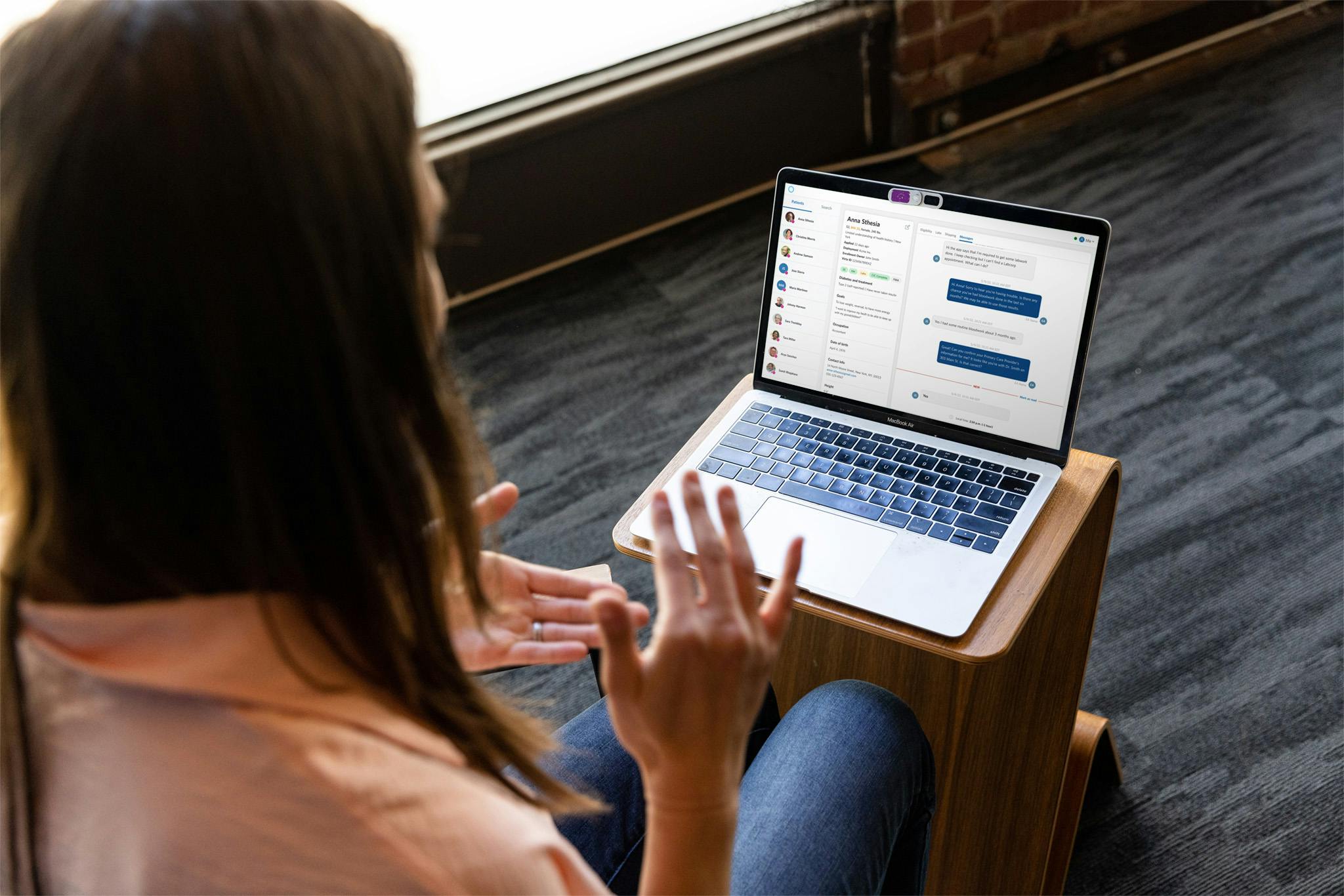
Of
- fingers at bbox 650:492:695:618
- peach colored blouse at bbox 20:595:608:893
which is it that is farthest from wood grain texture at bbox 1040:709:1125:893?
peach colored blouse at bbox 20:595:608:893

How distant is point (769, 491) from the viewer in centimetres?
109

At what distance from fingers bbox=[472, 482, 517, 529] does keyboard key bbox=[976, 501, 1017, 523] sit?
17.1 inches

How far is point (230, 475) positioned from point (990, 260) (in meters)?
0.76

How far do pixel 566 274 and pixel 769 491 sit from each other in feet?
5.24

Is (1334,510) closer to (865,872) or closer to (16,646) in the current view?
(865,872)

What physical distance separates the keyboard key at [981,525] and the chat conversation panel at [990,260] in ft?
0.76

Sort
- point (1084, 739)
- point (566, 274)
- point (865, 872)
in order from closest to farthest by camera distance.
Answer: point (865, 872) < point (1084, 739) < point (566, 274)

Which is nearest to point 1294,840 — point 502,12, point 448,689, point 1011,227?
point 1011,227

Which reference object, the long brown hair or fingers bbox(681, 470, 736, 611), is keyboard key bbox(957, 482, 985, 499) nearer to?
fingers bbox(681, 470, 736, 611)

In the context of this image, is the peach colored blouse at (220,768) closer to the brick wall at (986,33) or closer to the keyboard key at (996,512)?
the keyboard key at (996,512)

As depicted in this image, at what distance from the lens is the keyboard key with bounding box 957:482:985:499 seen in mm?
1062

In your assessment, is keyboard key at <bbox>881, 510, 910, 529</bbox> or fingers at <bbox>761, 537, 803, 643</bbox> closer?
fingers at <bbox>761, 537, 803, 643</bbox>

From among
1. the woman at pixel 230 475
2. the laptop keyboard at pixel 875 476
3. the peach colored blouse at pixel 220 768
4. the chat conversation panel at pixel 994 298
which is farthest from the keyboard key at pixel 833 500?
the peach colored blouse at pixel 220 768

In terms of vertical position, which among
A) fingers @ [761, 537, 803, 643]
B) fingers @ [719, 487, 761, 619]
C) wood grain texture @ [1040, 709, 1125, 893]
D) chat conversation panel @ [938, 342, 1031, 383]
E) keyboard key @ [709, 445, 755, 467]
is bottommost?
wood grain texture @ [1040, 709, 1125, 893]
